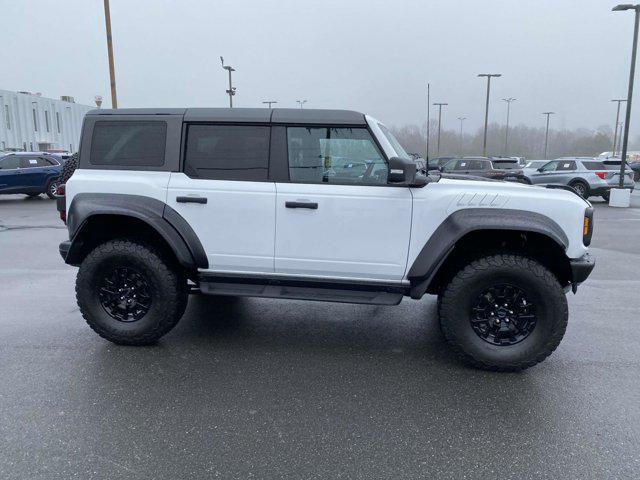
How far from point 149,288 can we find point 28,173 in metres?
15.6

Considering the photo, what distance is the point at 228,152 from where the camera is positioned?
13.1 feet

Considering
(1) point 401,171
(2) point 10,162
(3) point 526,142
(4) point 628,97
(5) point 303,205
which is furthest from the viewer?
(3) point 526,142

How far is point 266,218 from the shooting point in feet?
12.7

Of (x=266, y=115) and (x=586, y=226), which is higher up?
(x=266, y=115)

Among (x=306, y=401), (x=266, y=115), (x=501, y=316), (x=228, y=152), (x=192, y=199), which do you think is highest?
(x=266, y=115)

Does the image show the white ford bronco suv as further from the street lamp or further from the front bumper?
the street lamp

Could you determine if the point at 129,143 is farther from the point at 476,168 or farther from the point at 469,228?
the point at 476,168

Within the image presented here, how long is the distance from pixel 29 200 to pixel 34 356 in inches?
635

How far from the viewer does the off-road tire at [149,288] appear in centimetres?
402

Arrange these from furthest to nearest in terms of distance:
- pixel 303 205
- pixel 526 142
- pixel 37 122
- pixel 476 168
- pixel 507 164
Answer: pixel 526 142, pixel 37 122, pixel 507 164, pixel 476 168, pixel 303 205

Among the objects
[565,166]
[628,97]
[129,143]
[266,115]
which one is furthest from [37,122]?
[266,115]

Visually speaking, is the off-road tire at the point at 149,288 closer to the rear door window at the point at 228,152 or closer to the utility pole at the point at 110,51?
the rear door window at the point at 228,152

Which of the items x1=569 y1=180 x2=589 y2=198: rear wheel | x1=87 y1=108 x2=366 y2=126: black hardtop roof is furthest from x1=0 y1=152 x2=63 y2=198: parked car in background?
x1=569 y1=180 x2=589 y2=198: rear wheel

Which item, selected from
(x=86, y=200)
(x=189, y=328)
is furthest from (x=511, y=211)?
(x=86, y=200)
